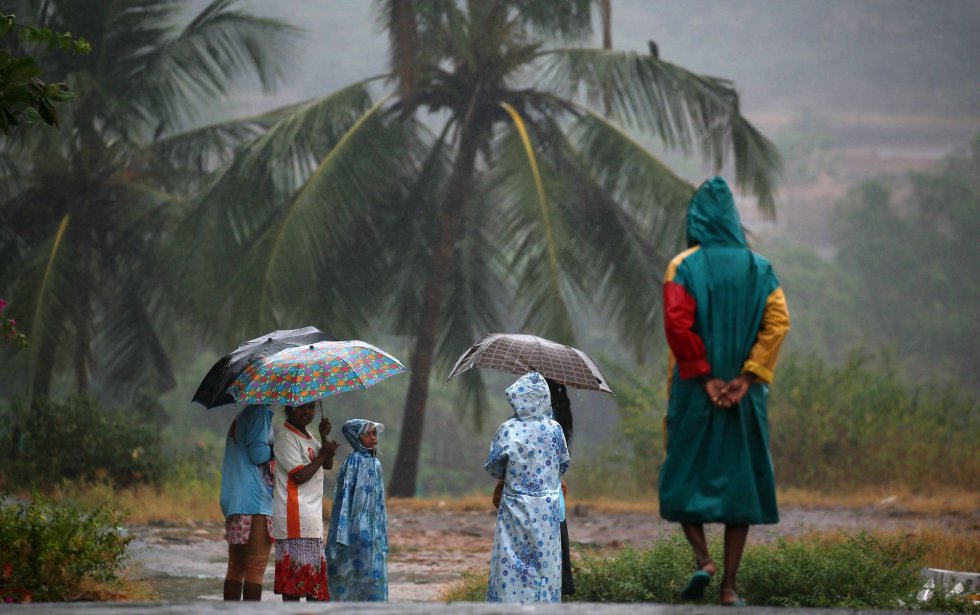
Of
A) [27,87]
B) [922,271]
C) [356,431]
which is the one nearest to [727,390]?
[356,431]

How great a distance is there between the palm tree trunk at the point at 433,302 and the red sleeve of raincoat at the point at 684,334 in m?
12.9

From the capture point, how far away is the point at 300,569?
7090 millimetres

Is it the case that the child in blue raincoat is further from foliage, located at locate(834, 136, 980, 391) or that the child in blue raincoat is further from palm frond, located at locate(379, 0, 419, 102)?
foliage, located at locate(834, 136, 980, 391)

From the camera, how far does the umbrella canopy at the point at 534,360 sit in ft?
25.5

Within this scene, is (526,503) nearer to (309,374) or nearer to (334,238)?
(309,374)

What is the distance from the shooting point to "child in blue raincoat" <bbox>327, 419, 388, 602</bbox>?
7.14 m

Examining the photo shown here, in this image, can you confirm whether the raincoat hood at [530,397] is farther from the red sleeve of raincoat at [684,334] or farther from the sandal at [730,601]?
the sandal at [730,601]

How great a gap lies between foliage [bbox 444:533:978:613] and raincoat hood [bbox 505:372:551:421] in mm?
1449

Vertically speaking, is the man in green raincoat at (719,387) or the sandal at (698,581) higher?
the man in green raincoat at (719,387)

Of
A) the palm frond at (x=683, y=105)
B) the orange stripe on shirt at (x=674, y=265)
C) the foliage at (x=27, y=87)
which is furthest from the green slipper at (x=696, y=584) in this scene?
the palm frond at (x=683, y=105)

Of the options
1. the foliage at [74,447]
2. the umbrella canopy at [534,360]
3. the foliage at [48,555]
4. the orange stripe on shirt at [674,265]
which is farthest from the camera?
the foliage at [74,447]

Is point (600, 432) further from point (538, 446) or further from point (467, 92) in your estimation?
point (538, 446)

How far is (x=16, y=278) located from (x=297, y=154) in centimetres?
436

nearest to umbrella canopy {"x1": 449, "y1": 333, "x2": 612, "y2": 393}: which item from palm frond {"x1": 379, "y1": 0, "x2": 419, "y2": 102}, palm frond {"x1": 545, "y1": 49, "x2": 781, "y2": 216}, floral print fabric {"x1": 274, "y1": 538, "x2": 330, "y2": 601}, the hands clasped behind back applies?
floral print fabric {"x1": 274, "y1": 538, "x2": 330, "y2": 601}
